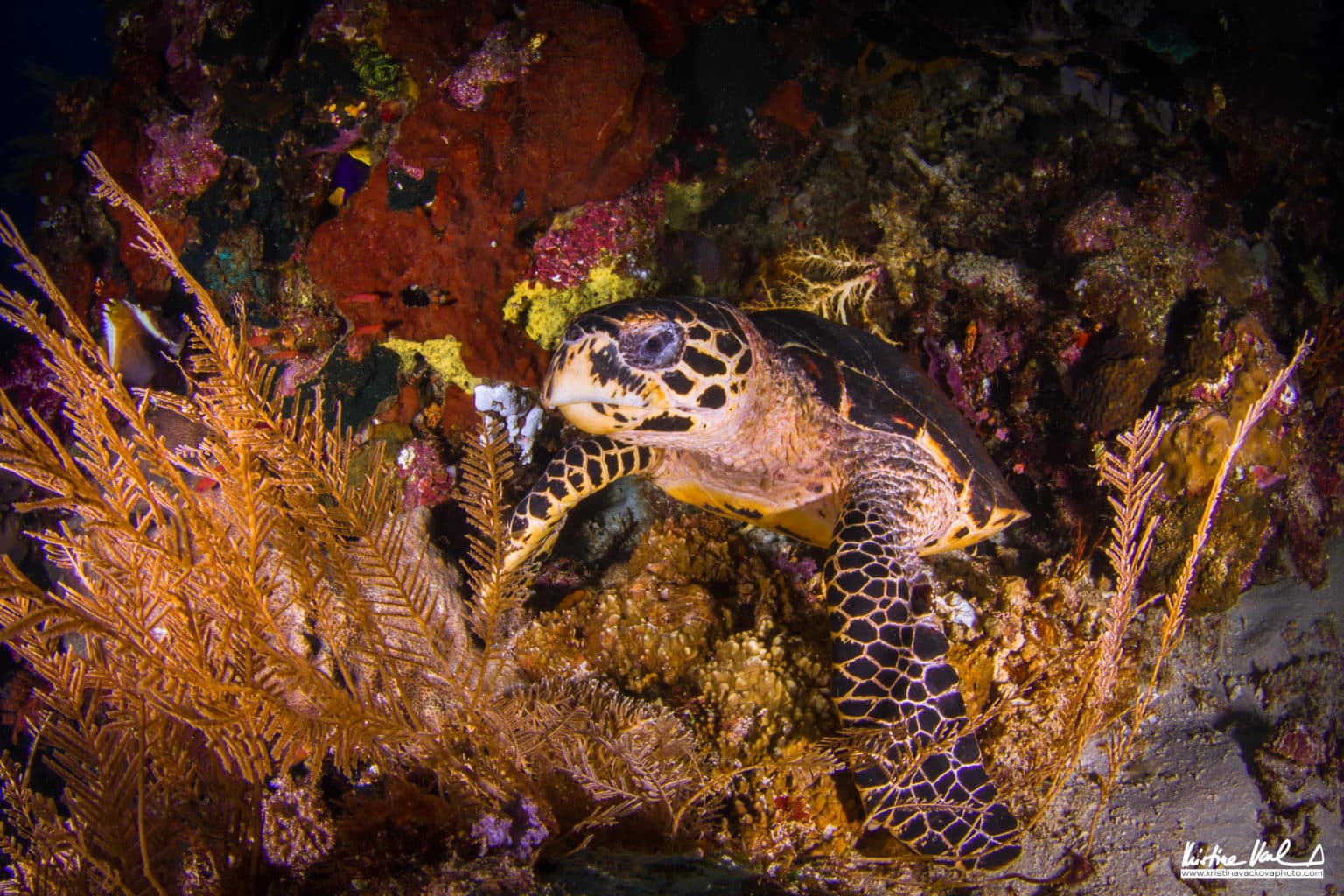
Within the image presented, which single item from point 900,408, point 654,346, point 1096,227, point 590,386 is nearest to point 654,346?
point 654,346

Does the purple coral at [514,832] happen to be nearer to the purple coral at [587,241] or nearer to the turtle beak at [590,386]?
the turtle beak at [590,386]

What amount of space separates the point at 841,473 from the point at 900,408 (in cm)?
47

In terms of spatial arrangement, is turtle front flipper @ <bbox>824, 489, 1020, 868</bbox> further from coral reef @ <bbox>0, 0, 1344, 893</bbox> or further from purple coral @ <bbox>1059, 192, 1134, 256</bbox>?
purple coral @ <bbox>1059, 192, 1134, 256</bbox>

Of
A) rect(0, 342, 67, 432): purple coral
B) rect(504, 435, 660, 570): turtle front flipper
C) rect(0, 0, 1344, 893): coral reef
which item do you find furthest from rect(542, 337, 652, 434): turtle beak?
rect(0, 342, 67, 432): purple coral

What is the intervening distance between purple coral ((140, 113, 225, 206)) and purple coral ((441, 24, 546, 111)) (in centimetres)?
147

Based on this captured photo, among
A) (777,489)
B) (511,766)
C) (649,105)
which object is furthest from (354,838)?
(649,105)

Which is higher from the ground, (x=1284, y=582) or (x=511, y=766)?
(x=1284, y=582)

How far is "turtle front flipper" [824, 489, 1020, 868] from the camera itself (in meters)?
2.20

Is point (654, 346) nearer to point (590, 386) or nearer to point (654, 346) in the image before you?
point (654, 346)

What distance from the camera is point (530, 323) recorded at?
145 inches

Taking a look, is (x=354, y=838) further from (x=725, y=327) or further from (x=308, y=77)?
(x=308, y=77)

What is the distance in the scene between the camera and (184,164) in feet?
11.7

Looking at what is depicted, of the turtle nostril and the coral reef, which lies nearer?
the coral reef

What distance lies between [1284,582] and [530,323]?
5117 mm
